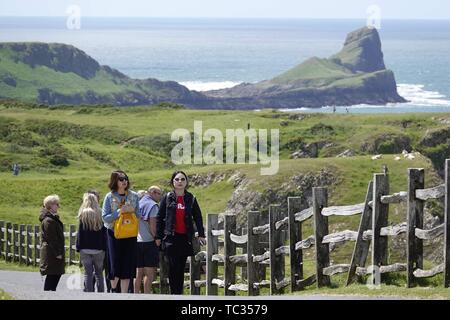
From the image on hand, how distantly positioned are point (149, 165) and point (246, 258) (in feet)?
181

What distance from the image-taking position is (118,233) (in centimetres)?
2152

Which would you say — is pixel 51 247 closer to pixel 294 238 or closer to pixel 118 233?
pixel 118 233

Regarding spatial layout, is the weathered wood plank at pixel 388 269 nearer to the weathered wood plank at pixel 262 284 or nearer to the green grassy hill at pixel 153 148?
the weathered wood plank at pixel 262 284

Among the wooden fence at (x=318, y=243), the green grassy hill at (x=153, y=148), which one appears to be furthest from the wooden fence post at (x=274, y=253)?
the green grassy hill at (x=153, y=148)

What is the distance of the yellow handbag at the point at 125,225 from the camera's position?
21422 mm

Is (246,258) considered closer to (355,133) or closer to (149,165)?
(149,165)

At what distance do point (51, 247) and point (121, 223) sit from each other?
184 centimetres

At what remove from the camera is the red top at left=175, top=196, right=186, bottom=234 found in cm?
2164

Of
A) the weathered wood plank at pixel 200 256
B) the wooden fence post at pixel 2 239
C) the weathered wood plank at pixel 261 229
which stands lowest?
the wooden fence post at pixel 2 239

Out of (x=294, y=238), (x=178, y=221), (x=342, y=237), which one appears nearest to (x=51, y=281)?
(x=178, y=221)

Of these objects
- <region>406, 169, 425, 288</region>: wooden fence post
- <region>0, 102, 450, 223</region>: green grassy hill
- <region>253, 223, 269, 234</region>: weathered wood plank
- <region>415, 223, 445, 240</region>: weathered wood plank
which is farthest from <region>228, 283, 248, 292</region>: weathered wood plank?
<region>0, 102, 450, 223</region>: green grassy hill

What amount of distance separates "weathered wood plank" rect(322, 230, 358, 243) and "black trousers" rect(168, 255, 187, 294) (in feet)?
8.80

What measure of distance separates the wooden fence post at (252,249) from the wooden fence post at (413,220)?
14.5ft

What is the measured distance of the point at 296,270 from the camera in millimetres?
23250
